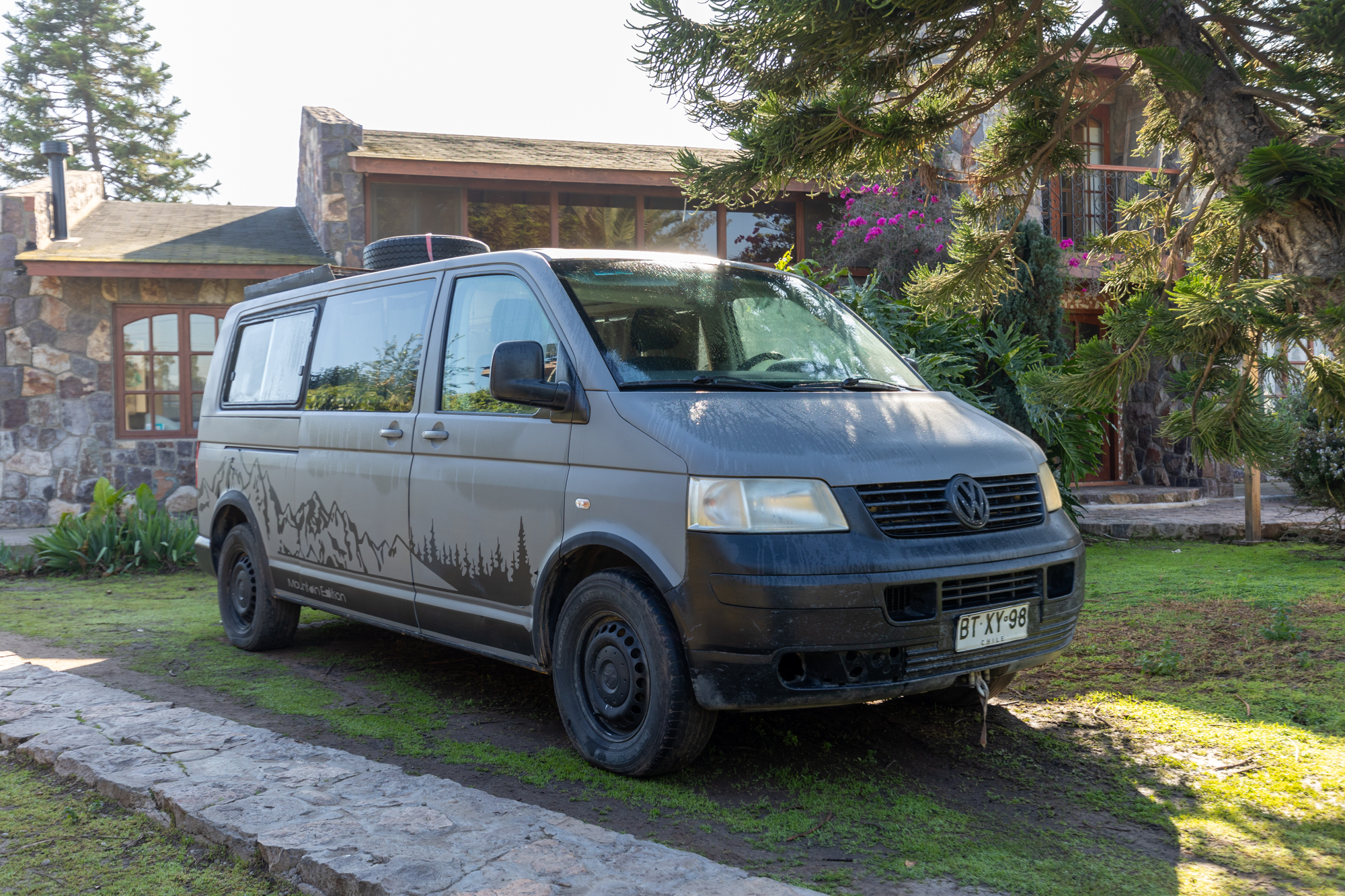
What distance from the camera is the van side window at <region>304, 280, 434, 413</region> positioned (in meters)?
4.78

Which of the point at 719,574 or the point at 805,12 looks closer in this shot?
the point at 719,574

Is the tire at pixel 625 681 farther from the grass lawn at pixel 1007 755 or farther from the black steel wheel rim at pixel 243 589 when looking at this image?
the black steel wheel rim at pixel 243 589

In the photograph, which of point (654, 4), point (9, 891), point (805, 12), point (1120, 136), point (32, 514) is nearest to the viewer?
point (9, 891)

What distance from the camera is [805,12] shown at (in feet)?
14.3

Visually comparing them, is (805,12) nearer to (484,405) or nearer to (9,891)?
(484,405)

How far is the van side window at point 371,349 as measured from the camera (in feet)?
15.7

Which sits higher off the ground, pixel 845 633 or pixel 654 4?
pixel 654 4

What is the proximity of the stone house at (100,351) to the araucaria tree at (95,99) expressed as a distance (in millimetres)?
23592

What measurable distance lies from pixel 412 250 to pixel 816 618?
3.47 meters

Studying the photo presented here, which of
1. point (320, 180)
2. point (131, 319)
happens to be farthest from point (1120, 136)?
point (131, 319)

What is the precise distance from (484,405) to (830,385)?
4.63ft

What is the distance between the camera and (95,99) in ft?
111

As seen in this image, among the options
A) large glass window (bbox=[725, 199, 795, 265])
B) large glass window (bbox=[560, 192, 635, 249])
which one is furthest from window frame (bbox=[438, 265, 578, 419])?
large glass window (bbox=[725, 199, 795, 265])

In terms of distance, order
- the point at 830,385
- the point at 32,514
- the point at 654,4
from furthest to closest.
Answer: the point at 32,514 < the point at 654,4 < the point at 830,385
